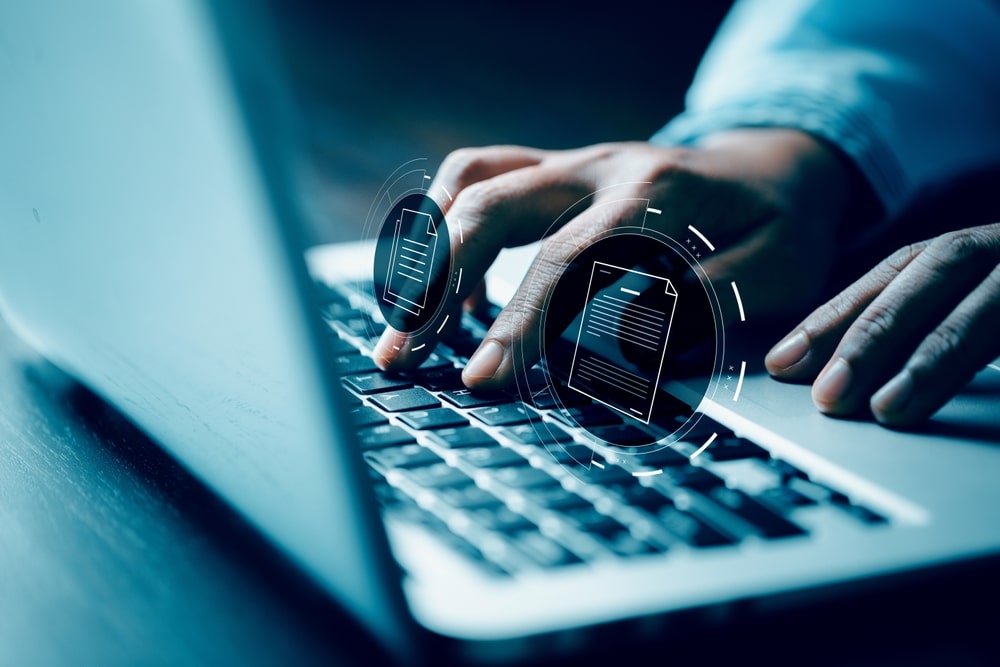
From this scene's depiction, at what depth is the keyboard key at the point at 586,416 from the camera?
1.11 ft

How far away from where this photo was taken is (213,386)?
25 centimetres

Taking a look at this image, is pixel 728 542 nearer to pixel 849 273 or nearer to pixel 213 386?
pixel 213 386

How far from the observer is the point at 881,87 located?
654 mm

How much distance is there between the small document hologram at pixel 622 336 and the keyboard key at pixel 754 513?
80mm

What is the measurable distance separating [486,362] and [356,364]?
0.07 meters

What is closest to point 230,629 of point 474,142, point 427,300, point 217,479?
point 217,479

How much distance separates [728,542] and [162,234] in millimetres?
180

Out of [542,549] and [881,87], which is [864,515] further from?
[881,87]

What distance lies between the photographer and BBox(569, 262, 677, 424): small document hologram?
364mm

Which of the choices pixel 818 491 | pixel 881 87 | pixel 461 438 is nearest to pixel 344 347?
pixel 461 438

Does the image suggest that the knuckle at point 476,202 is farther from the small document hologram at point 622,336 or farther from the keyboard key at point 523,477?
the keyboard key at point 523,477

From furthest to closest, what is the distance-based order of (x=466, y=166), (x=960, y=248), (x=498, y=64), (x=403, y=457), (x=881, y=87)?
1. (x=498, y=64)
2. (x=881, y=87)
3. (x=466, y=166)
4. (x=960, y=248)
5. (x=403, y=457)

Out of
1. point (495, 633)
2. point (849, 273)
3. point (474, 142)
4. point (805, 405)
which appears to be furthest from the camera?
point (474, 142)

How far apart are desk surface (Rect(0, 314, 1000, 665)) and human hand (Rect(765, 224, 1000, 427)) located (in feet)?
0.33
